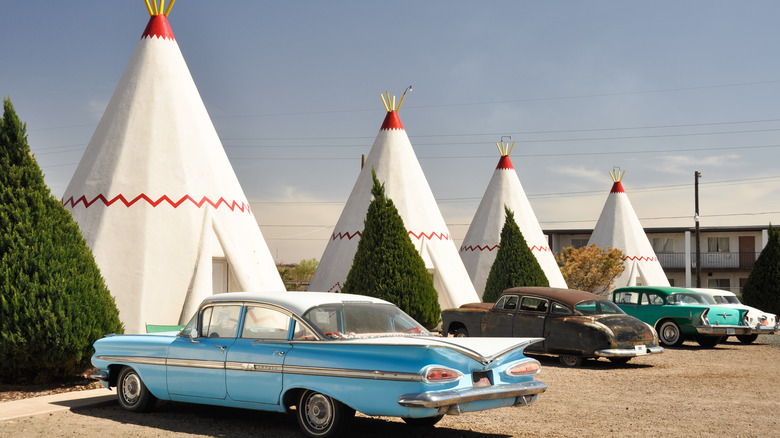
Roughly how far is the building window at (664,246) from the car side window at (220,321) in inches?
1416

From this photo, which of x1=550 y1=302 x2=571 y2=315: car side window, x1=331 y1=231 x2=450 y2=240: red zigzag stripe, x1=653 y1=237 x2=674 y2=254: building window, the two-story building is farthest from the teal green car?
x1=653 y1=237 x2=674 y2=254: building window

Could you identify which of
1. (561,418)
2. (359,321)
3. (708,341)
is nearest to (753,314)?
(708,341)

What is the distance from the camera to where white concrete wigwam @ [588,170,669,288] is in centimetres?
2861

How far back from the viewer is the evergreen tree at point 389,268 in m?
14.7

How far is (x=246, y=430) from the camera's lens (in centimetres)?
621

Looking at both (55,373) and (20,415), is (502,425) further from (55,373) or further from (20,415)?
(55,373)

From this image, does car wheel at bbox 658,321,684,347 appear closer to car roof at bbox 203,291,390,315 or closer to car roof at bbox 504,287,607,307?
car roof at bbox 504,287,607,307

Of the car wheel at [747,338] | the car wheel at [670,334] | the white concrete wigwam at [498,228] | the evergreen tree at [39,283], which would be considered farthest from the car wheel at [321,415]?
the white concrete wigwam at [498,228]

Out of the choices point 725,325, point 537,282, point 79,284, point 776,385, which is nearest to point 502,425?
point 776,385

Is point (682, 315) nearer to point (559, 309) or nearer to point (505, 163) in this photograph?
point (559, 309)

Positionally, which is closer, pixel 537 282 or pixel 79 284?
pixel 79 284

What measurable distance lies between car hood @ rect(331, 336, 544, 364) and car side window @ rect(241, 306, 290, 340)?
0.61 metres

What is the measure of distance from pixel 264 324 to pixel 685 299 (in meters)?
11.3

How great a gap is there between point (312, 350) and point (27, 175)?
5.47 metres
